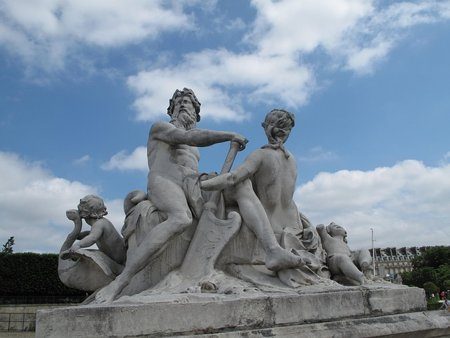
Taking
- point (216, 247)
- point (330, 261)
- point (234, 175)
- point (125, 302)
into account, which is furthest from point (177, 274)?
point (330, 261)

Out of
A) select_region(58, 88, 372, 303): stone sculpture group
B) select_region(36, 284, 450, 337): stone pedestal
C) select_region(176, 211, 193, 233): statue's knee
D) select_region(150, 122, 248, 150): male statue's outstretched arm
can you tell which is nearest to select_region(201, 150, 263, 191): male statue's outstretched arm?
select_region(58, 88, 372, 303): stone sculpture group

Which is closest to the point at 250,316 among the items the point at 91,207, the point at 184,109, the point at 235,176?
the point at 235,176

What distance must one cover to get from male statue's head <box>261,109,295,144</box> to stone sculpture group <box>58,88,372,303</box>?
0.01 meters

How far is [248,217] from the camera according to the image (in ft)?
16.4

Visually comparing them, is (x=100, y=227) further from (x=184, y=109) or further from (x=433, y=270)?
(x=433, y=270)

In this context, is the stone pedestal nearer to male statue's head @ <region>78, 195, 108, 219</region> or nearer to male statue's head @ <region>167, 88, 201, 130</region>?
male statue's head @ <region>78, 195, 108, 219</region>

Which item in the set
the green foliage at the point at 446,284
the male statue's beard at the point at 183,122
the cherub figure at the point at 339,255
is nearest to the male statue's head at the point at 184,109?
the male statue's beard at the point at 183,122

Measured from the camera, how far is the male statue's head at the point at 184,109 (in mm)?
6043

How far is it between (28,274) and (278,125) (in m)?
21.1

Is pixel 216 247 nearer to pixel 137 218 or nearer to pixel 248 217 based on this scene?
pixel 248 217

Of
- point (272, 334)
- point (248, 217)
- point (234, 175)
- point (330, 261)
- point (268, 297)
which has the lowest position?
point (272, 334)

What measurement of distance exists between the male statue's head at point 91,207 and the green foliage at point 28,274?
19.4 metres

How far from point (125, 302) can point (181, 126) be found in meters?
2.68

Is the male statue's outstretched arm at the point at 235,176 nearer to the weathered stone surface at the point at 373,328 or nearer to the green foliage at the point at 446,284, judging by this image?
the weathered stone surface at the point at 373,328
